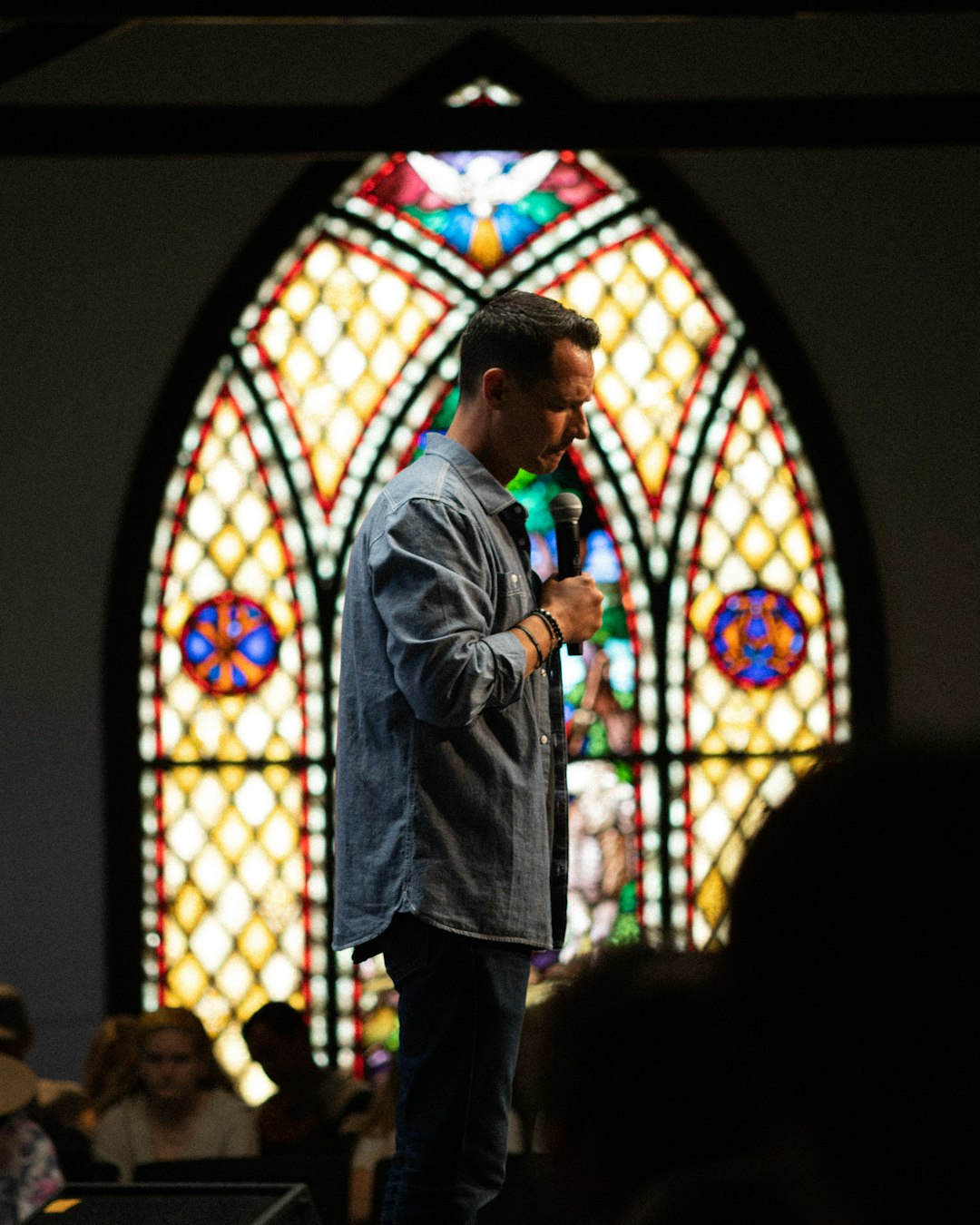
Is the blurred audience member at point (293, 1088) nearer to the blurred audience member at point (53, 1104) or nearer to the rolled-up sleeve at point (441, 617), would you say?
the blurred audience member at point (53, 1104)

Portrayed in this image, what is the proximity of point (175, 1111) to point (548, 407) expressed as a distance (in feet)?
9.17

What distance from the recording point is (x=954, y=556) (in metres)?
6.37

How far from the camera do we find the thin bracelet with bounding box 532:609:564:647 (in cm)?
207

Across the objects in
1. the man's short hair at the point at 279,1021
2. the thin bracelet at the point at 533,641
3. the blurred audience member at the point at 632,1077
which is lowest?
the man's short hair at the point at 279,1021

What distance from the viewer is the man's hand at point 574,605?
209cm

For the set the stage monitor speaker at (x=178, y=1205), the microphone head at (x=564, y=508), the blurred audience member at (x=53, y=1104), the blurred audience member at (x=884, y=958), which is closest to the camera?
the blurred audience member at (x=884, y=958)

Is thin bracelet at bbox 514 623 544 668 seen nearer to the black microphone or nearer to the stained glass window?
the black microphone

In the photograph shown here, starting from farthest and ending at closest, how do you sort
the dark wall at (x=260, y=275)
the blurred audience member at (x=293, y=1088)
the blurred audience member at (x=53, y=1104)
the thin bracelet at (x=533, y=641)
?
the dark wall at (x=260, y=275), the blurred audience member at (x=293, y=1088), the blurred audience member at (x=53, y=1104), the thin bracelet at (x=533, y=641)

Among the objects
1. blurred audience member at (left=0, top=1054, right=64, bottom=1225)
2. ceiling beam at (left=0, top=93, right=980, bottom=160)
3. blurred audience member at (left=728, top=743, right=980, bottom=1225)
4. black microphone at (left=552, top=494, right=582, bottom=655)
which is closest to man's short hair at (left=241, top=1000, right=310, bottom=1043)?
blurred audience member at (left=0, top=1054, right=64, bottom=1225)

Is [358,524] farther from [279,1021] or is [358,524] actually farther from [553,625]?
[553,625]

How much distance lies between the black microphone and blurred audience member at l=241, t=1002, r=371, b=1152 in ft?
8.52

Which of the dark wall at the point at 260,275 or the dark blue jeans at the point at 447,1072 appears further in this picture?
the dark wall at the point at 260,275

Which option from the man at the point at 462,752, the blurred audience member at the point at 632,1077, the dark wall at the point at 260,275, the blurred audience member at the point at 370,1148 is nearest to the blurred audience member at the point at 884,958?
the blurred audience member at the point at 632,1077

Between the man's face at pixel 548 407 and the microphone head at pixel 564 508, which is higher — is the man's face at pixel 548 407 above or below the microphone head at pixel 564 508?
above
